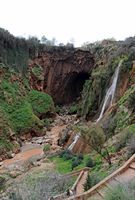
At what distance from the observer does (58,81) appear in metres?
59.5

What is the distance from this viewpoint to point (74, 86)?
6309 cm

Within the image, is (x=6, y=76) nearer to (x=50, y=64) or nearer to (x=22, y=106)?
(x=22, y=106)

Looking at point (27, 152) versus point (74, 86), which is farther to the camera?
point (74, 86)

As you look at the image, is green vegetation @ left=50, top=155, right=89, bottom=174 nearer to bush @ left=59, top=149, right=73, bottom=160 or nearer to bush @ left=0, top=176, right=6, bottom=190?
bush @ left=59, top=149, right=73, bottom=160

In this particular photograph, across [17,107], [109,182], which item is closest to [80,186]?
[109,182]

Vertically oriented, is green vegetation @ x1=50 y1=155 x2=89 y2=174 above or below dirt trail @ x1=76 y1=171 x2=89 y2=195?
below

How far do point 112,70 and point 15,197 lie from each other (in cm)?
2310

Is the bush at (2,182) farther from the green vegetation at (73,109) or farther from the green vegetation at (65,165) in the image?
the green vegetation at (73,109)

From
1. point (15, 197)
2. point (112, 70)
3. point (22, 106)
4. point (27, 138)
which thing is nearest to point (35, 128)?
point (27, 138)

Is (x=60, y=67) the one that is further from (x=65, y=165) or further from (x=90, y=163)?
(x=90, y=163)

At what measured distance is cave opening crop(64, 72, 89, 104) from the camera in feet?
200

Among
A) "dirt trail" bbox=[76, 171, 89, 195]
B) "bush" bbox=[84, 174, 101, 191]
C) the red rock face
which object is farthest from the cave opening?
"bush" bbox=[84, 174, 101, 191]

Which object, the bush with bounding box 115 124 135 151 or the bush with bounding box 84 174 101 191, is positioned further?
the bush with bounding box 115 124 135 151

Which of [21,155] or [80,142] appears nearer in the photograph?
[80,142]
